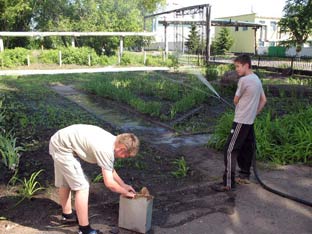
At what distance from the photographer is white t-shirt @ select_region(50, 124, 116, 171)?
10.3 feet

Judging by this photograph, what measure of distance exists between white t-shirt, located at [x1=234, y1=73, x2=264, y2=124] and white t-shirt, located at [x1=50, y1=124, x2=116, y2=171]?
190cm

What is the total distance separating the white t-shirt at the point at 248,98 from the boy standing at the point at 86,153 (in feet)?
5.89

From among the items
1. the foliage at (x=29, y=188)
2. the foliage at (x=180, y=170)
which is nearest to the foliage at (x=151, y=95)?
the foliage at (x=180, y=170)

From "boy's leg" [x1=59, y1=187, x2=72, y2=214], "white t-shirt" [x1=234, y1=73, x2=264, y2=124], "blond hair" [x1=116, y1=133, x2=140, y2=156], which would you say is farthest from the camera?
"white t-shirt" [x1=234, y1=73, x2=264, y2=124]

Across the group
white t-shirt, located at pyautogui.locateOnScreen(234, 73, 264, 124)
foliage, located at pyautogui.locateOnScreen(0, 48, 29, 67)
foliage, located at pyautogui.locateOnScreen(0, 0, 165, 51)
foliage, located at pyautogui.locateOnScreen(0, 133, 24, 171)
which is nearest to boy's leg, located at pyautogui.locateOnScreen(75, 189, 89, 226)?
foliage, located at pyautogui.locateOnScreen(0, 133, 24, 171)

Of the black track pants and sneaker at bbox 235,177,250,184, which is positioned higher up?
the black track pants

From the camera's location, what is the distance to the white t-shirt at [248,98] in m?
4.48

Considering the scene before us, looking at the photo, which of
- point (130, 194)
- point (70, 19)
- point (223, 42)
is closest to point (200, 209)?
point (130, 194)

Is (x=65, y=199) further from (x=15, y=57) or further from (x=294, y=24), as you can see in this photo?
(x=294, y=24)

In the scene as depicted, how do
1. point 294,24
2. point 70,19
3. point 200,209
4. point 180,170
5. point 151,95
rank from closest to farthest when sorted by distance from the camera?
point 200,209 < point 180,170 < point 151,95 < point 294,24 < point 70,19

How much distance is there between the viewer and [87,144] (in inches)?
128

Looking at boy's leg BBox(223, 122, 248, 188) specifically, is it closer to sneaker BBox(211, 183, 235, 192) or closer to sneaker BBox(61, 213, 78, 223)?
sneaker BBox(211, 183, 235, 192)

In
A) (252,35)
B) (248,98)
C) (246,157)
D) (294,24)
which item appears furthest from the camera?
(252,35)

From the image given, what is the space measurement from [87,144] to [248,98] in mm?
2136
